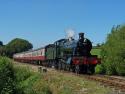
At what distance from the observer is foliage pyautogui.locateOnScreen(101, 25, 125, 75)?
121 feet

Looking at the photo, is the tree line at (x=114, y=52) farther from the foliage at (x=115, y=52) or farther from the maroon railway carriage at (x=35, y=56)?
the maroon railway carriage at (x=35, y=56)

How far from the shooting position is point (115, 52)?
37.3 meters

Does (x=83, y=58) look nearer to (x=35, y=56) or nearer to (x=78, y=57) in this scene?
(x=78, y=57)

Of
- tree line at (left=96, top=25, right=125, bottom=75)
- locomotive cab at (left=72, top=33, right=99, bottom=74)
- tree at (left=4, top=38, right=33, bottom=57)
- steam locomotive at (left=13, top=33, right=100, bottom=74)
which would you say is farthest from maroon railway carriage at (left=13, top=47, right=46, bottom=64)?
tree at (left=4, top=38, right=33, bottom=57)

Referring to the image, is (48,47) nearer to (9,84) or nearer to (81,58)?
(81,58)

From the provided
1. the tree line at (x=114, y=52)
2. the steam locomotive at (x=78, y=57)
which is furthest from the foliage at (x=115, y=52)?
the steam locomotive at (x=78, y=57)

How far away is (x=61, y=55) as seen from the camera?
41.1 metres

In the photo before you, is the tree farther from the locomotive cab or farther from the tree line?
the locomotive cab

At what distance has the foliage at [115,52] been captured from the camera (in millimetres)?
36750

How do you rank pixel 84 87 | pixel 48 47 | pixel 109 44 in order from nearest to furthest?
pixel 84 87
pixel 109 44
pixel 48 47

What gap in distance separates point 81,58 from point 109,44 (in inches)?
167

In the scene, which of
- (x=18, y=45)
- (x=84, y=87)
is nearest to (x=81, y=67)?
(x=84, y=87)

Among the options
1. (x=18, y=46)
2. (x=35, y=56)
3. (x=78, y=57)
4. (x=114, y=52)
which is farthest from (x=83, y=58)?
(x=18, y=46)

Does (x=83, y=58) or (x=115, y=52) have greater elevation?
(x=115, y=52)
